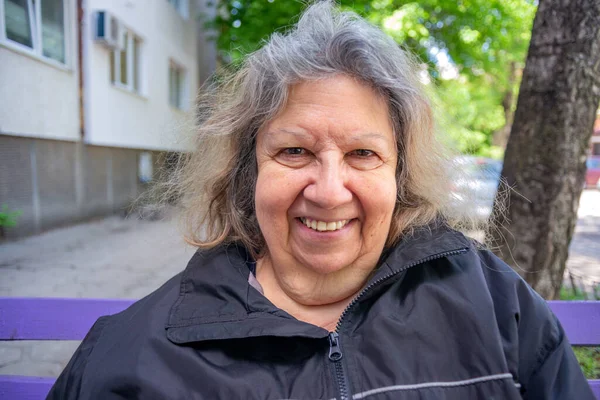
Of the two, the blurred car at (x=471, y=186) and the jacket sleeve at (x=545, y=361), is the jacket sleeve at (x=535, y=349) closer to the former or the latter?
the jacket sleeve at (x=545, y=361)

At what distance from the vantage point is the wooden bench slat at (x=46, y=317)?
167 centimetres

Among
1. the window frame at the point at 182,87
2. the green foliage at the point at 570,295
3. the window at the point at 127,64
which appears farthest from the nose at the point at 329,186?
the window frame at the point at 182,87

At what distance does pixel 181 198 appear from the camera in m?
A: 1.93

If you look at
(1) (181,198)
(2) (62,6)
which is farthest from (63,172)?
(1) (181,198)

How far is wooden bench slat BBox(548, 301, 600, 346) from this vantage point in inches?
67.6

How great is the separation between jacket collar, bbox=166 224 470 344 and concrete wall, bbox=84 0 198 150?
5717mm

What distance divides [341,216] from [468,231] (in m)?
0.67

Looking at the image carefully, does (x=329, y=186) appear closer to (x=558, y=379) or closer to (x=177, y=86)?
(x=558, y=379)

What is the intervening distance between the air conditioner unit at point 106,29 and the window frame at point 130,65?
409 millimetres

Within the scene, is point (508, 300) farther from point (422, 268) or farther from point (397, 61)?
point (397, 61)

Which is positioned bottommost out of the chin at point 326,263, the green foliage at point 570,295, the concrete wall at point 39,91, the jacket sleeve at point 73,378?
the green foliage at point 570,295

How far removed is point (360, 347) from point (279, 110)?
72cm

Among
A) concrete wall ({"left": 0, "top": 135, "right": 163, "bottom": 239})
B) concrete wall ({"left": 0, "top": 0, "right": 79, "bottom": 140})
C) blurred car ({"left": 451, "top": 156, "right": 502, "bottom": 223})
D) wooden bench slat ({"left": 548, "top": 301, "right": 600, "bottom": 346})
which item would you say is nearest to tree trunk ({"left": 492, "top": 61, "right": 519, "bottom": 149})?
concrete wall ({"left": 0, "top": 135, "right": 163, "bottom": 239})

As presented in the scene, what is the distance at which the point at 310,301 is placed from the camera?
1.57 metres
